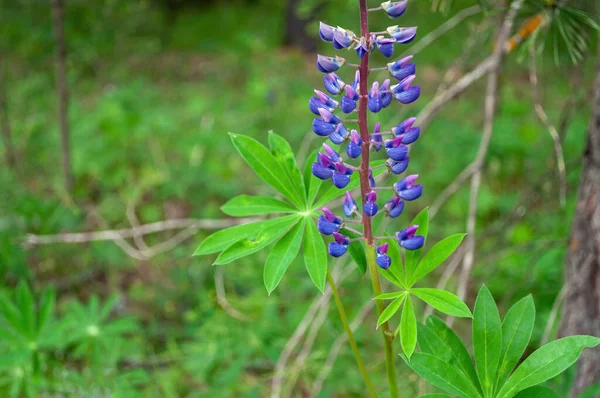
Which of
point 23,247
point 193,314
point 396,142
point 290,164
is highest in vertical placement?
point 396,142

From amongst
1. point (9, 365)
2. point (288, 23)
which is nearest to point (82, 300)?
point (9, 365)

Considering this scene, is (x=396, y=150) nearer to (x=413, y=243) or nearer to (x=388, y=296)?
(x=413, y=243)

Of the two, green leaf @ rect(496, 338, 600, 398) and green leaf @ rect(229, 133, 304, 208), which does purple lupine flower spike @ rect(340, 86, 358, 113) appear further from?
green leaf @ rect(496, 338, 600, 398)

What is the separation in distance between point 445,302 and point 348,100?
1.56 feet

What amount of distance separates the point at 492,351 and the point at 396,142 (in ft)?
1.77

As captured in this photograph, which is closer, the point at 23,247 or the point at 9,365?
the point at 9,365

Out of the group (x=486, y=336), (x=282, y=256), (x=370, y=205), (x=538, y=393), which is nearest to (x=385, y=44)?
(x=370, y=205)

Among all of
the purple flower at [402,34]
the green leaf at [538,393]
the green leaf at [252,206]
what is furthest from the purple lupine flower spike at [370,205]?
the green leaf at [538,393]

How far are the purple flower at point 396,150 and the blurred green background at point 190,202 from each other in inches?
49.1

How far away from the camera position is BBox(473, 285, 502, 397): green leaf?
4.17 ft

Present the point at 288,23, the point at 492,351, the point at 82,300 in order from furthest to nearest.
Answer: the point at 288,23
the point at 82,300
the point at 492,351

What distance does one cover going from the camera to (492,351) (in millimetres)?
1279

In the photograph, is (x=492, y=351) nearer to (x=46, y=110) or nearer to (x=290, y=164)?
(x=290, y=164)

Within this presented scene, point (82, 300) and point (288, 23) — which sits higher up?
point (288, 23)
